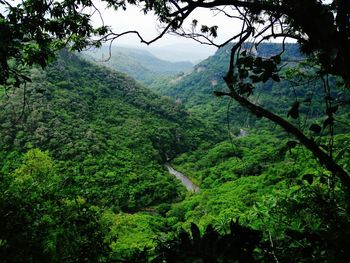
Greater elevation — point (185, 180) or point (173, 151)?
point (173, 151)

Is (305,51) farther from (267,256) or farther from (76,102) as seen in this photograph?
(76,102)

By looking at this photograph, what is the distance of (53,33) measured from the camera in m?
3.02

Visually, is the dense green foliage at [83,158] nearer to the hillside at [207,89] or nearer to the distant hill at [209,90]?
the distant hill at [209,90]

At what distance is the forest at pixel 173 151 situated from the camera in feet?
6.20

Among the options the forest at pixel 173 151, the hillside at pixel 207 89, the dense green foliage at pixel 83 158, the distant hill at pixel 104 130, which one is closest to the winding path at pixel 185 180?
the forest at pixel 173 151

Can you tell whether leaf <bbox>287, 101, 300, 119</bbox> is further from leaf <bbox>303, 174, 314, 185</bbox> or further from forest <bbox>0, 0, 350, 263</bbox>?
leaf <bbox>303, 174, 314, 185</bbox>

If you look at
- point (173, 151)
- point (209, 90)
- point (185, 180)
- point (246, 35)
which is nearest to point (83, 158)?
point (185, 180)

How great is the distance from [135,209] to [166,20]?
38.5 m

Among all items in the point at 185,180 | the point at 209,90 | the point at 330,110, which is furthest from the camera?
the point at 209,90

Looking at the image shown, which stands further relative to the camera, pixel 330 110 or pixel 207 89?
pixel 207 89

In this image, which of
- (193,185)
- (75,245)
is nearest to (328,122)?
(75,245)

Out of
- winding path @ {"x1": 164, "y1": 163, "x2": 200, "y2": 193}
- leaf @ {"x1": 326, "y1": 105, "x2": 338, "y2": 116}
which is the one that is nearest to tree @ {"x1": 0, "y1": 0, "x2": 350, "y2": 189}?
leaf @ {"x1": 326, "y1": 105, "x2": 338, "y2": 116}

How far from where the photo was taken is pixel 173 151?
6294 centimetres

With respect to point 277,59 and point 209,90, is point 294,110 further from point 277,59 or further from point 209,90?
point 209,90
